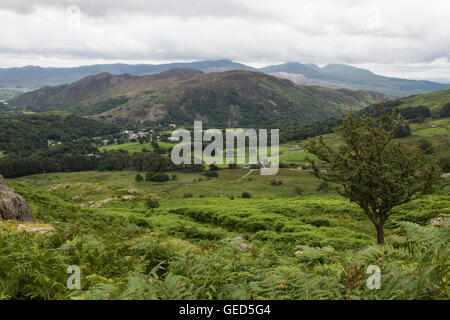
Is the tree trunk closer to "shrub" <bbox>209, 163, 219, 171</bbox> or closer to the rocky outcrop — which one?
the rocky outcrop

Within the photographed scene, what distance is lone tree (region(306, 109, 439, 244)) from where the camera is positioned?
57.5 feet

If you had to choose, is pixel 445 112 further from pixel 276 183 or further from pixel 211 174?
pixel 211 174

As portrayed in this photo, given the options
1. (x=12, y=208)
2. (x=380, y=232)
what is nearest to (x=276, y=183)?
(x=380, y=232)

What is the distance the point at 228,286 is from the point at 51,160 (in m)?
192

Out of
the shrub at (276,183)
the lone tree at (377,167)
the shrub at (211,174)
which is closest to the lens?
the lone tree at (377,167)

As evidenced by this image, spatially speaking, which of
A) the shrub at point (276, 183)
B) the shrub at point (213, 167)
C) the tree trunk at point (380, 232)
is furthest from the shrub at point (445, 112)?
the tree trunk at point (380, 232)

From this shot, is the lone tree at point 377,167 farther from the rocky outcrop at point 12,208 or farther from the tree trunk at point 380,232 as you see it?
the rocky outcrop at point 12,208

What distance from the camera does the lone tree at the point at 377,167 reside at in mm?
17516

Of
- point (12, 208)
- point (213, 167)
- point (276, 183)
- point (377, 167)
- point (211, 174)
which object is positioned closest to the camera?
point (12, 208)

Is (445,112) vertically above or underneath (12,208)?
above

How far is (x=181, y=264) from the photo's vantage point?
255 inches

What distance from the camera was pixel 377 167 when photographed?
17438mm

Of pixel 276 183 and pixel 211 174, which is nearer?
pixel 276 183

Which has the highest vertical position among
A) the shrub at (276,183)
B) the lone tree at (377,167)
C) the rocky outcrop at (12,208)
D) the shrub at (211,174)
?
the lone tree at (377,167)
